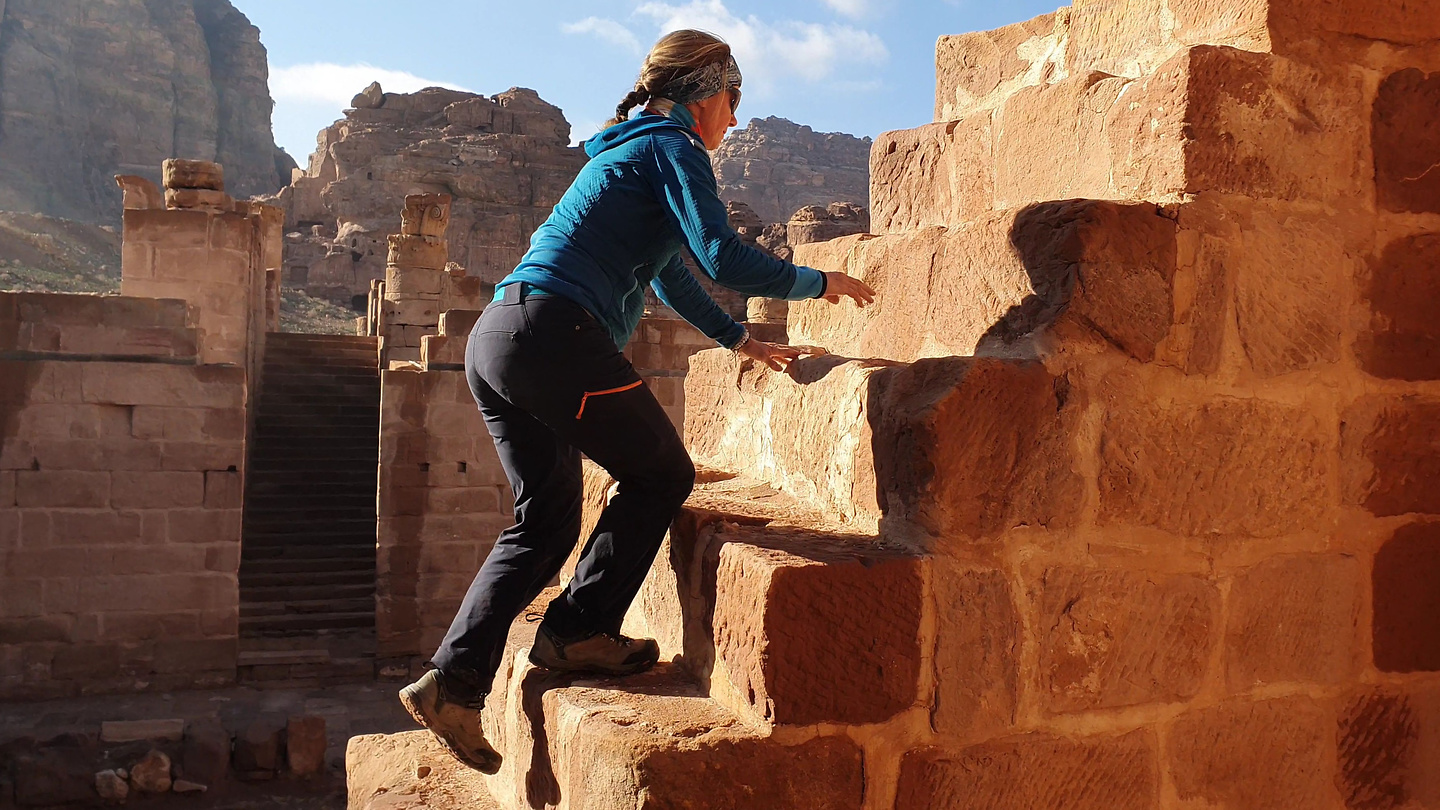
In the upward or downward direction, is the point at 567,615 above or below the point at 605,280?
below

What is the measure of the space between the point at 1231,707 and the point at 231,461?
7.88 m

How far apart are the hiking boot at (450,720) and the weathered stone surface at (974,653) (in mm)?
915

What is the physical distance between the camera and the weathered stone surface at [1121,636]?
6.88 feet

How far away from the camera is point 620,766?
1.88m

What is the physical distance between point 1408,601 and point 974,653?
1.05 meters

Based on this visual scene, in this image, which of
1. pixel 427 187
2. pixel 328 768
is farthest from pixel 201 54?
pixel 328 768

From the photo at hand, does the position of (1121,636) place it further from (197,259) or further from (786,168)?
(786,168)

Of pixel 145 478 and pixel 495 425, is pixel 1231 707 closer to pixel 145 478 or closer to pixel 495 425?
pixel 495 425

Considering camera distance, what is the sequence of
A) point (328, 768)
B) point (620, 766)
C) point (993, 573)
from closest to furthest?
point (620, 766), point (993, 573), point (328, 768)

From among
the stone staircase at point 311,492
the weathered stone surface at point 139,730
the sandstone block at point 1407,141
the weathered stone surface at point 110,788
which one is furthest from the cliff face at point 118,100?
the sandstone block at point 1407,141

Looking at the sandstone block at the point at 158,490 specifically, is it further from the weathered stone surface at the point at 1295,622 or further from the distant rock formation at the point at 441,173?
the distant rock formation at the point at 441,173

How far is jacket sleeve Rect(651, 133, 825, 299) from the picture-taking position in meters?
2.12

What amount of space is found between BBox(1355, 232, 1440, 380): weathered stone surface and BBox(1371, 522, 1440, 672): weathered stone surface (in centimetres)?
34

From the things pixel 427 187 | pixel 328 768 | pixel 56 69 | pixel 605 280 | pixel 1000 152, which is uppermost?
pixel 56 69
